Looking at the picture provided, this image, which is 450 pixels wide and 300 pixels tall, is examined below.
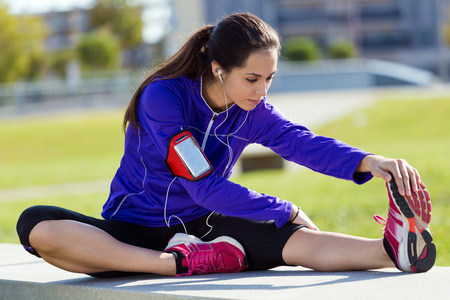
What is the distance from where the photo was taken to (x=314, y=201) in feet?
24.4

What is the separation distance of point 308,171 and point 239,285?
9596 mm

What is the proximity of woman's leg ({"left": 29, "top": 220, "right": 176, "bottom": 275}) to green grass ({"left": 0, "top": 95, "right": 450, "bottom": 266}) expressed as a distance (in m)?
1.92

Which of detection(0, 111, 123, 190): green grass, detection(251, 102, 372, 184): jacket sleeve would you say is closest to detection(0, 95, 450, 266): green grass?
detection(0, 111, 123, 190): green grass

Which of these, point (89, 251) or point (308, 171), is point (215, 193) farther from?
point (308, 171)

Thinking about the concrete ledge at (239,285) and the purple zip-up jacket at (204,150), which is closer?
the concrete ledge at (239,285)

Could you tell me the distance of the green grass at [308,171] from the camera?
658 centimetres

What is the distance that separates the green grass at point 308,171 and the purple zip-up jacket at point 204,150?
147 cm

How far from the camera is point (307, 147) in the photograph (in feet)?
9.91

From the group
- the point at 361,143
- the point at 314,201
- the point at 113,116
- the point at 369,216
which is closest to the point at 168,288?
the point at 369,216

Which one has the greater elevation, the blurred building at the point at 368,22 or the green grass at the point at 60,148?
the blurred building at the point at 368,22

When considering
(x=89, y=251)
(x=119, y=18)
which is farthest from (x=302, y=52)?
(x=89, y=251)

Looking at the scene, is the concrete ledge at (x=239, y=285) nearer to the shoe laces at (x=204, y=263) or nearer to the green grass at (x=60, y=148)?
the shoe laces at (x=204, y=263)

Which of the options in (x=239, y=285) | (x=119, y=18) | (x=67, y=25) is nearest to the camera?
(x=239, y=285)

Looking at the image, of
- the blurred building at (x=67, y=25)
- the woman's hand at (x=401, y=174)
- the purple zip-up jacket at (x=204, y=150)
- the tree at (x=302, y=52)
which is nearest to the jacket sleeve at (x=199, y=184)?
the purple zip-up jacket at (x=204, y=150)
